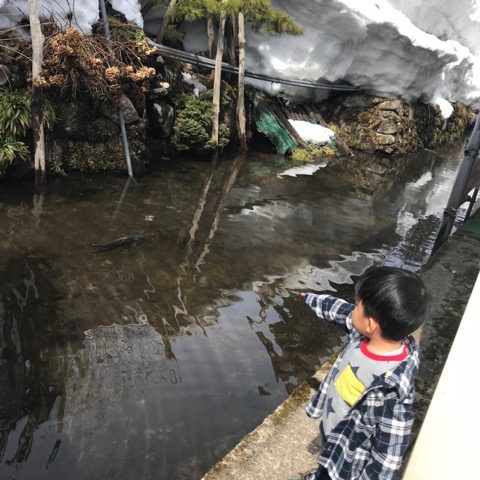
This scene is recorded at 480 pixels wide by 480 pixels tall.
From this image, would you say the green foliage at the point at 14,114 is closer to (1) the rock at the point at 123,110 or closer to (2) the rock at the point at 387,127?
(1) the rock at the point at 123,110

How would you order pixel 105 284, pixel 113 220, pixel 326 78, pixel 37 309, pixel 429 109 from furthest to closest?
pixel 429 109
pixel 326 78
pixel 113 220
pixel 105 284
pixel 37 309

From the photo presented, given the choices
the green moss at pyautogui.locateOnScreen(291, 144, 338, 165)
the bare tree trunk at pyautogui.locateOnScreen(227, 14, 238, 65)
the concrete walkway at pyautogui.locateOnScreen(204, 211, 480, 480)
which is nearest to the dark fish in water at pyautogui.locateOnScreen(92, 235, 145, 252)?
the concrete walkway at pyautogui.locateOnScreen(204, 211, 480, 480)

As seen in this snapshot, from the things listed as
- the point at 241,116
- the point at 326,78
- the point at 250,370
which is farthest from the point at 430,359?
the point at 326,78

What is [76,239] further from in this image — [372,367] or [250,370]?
[372,367]

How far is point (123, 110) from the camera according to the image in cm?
986

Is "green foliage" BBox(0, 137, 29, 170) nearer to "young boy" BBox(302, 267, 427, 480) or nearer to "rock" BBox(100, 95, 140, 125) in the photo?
"rock" BBox(100, 95, 140, 125)

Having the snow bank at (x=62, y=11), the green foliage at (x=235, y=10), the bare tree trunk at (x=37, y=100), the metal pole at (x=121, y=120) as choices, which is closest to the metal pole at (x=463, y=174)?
the metal pole at (x=121, y=120)

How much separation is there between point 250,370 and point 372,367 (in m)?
2.73

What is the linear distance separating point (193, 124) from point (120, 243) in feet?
18.6

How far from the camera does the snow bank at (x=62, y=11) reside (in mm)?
8281

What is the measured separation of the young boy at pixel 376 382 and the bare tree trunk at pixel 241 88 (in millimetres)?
11687

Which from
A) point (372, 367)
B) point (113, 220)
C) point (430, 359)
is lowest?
point (113, 220)

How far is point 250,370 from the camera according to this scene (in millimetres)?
4633

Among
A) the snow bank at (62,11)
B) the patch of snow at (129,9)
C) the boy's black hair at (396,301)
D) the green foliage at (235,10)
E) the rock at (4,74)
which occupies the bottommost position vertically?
the rock at (4,74)
